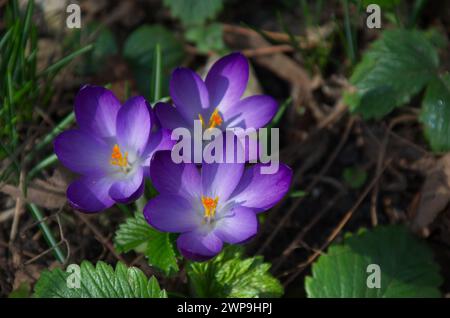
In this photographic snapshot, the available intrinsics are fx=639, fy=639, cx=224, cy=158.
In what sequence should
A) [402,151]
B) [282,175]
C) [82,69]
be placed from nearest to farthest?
1. [282,175]
2. [402,151]
3. [82,69]

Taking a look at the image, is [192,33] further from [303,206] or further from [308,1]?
[303,206]

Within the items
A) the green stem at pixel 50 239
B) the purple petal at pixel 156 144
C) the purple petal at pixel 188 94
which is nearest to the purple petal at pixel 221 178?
the purple petal at pixel 156 144

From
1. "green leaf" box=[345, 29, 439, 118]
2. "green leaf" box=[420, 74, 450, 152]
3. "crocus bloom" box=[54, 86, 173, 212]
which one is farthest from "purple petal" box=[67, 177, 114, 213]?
"green leaf" box=[420, 74, 450, 152]

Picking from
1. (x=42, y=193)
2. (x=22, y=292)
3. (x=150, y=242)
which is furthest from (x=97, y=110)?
(x=22, y=292)

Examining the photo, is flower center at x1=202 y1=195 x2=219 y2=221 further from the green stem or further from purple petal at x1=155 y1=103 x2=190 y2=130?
the green stem

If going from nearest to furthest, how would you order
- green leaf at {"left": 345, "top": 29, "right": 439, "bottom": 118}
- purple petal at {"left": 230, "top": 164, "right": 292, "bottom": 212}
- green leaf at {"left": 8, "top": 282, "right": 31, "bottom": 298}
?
purple petal at {"left": 230, "top": 164, "right": 292, "bottom": 212}
green leaf at {"left": 8, "top": 282, "right": 31, "bottom": 298}
green leaf at {"left": 345, "top": 29, "right": 439, "bottom": 118}

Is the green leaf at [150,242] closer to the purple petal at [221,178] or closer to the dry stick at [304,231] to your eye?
the purple petal at [221,178]
